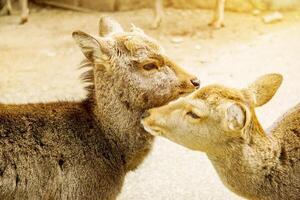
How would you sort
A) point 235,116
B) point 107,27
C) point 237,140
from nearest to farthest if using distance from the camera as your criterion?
point 235,116
point 237,140
point 107,27

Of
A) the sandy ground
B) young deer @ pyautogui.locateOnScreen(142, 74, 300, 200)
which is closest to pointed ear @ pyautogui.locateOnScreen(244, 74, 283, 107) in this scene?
young deer @ pyautogui.locateOnScreen(142, 74, 300, 200)

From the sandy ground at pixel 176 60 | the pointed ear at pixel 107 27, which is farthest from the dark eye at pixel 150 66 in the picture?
the sandy ground at pixel 176 60

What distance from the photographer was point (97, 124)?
4.49 metres

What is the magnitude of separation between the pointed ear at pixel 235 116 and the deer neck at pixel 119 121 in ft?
2.36

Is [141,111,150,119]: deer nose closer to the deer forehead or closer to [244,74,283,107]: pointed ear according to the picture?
the deer forehead

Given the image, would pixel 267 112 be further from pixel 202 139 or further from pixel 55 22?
pixel 55 22

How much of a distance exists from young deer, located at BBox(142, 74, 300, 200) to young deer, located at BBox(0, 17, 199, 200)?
206 millimetres

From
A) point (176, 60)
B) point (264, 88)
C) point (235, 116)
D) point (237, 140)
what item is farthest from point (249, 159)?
point (176, 60)

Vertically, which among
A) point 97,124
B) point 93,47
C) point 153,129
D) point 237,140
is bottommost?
point 97,124

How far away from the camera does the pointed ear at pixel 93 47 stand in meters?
4.25

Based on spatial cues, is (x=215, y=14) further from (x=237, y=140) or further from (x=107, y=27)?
(x=237, y=140)

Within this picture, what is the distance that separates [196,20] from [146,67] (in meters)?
6.76

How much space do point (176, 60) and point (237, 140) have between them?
492 cm

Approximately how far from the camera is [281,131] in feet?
14.2
